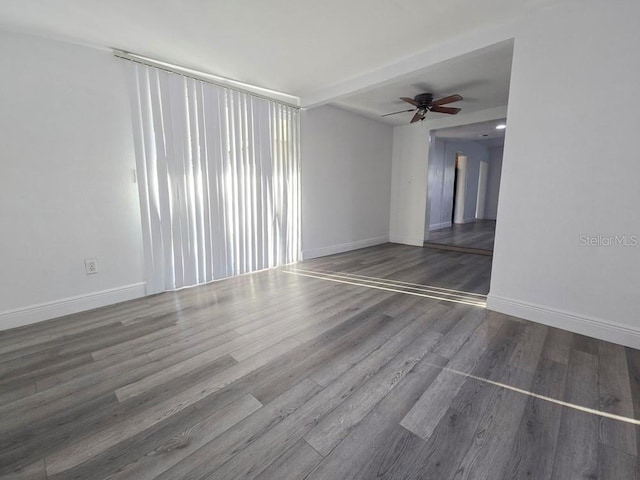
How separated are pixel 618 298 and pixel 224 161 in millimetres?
3909

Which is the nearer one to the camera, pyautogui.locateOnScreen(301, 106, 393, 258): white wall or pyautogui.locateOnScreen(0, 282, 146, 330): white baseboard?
pyautogui.locateOnScreen(0, 282, 146, 330): white baseboard

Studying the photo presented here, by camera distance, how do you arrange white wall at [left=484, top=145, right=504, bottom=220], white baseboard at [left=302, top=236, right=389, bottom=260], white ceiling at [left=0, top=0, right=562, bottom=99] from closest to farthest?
white ceiling at [left=0, top=0, right=562, bottom=99], white baseboard at [left=302, top=236, right=389, bottom=260], white wall at [left=484, top=145, right=504, bottom=220]

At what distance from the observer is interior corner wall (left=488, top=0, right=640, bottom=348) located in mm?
1857

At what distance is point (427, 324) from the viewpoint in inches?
88.3

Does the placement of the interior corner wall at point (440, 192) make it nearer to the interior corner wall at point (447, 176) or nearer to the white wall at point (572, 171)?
the interior corner wall at point (447, 176)

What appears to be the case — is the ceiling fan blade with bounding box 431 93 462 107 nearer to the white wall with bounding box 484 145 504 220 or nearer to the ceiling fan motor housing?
the ceiling fan motor housing

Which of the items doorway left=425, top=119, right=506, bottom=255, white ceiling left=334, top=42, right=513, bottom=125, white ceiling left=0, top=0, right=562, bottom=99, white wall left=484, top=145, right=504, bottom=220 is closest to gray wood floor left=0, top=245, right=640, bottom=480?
white ceiling left=0, top=0, right=562, bottom=99

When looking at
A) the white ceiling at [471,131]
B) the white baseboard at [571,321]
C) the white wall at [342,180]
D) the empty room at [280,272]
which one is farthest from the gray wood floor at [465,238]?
the white baseboard at [571,321]

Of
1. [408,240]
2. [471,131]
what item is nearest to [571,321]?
[408,240]

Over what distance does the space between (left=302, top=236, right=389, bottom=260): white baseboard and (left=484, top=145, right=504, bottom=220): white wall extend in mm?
Result: 5850

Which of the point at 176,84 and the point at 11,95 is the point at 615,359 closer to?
the point at 176,84

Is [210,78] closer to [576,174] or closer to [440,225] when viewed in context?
[576,174]

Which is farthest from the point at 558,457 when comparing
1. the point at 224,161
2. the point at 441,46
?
the point at 224,161

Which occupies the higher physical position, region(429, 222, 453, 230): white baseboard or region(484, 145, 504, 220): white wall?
region(484, 145, 504, 220): white wall
